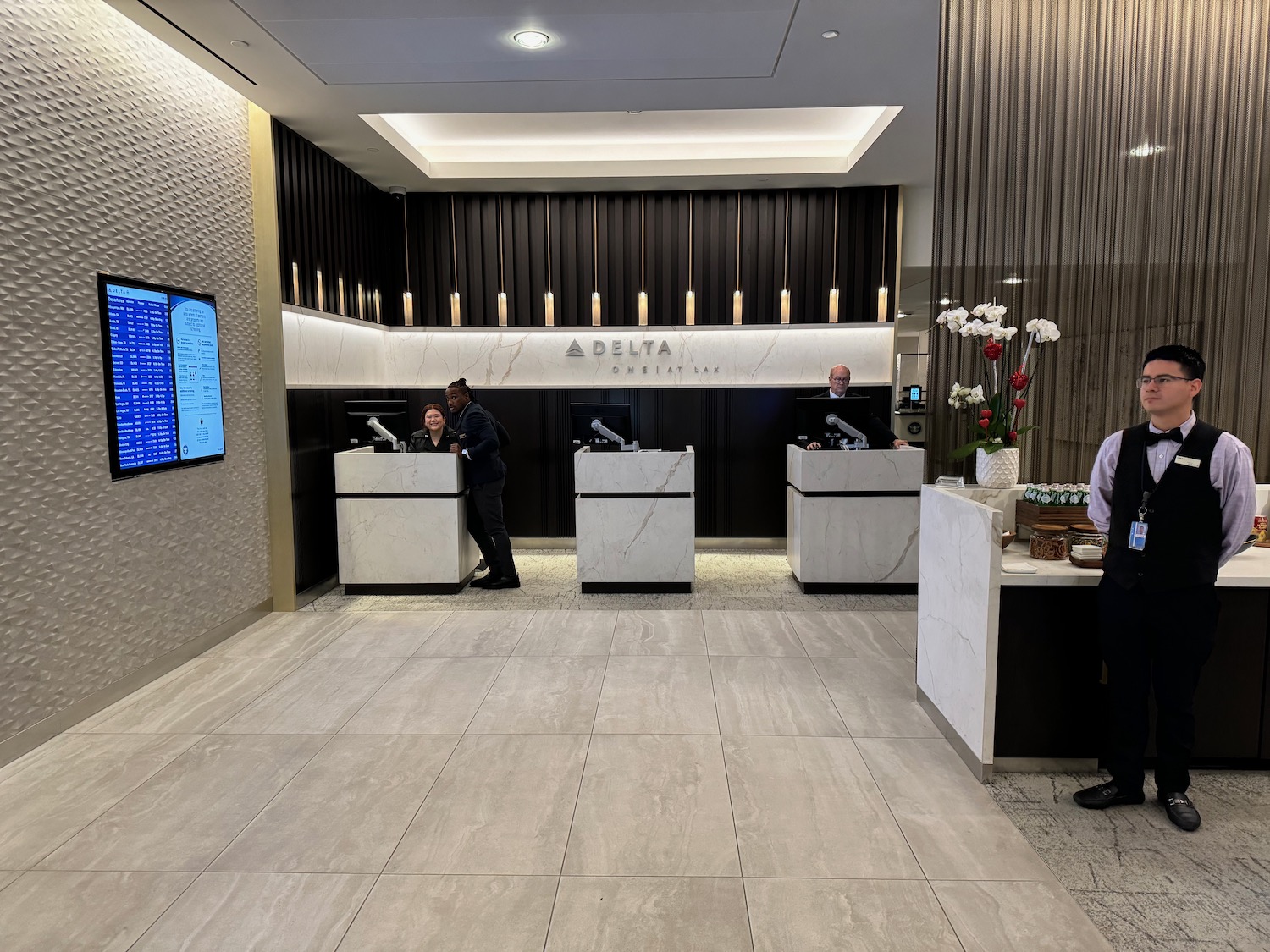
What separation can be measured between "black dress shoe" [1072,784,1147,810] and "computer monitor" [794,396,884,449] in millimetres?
3959

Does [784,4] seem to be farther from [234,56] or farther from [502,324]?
[502,324]

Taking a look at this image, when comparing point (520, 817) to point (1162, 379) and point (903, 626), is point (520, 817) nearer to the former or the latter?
point (1162, 379)

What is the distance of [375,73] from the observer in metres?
5.14

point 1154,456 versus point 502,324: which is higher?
point 502,324

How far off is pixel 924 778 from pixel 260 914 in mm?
2690

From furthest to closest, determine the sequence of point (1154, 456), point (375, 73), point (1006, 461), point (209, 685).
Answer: point (375, 73) < point (209, 685) < point (1006, 461) < point (1154, 456)

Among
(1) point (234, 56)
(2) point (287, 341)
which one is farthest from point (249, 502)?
(1) point (234, 56)

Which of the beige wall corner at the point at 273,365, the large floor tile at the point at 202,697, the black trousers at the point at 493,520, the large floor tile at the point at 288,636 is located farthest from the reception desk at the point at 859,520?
the beige wall corner at the point at 273,365

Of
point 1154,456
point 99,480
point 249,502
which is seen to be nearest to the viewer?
point 1154,456

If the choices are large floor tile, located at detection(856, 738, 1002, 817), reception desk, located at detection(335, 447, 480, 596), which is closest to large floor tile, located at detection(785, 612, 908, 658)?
large floor tile, located at detection(856, 738, 1002, 817)

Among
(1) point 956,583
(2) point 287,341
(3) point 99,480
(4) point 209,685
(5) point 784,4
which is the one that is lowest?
(4) point 209,685

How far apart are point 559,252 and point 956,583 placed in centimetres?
615

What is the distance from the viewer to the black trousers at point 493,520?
6918 mm

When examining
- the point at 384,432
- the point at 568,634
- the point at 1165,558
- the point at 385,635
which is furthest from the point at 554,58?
the point at 1165,558
